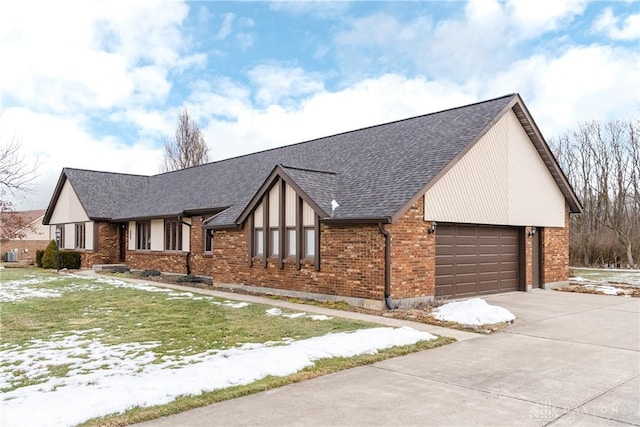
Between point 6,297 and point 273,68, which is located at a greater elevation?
point 273,68

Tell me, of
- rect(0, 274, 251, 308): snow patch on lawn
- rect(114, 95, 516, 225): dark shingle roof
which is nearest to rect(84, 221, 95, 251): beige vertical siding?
rect(114, 95, 516, 225): dark shingle roof

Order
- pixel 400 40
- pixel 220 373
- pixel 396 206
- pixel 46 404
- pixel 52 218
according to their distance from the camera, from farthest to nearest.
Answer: pixel 52 218
pixel 400 40
pixel 396 206
pixel 220 373
pixel 46 404

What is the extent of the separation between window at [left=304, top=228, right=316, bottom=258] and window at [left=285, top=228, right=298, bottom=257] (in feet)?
1.94

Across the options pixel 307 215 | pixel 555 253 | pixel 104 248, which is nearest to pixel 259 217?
pixel 307 215

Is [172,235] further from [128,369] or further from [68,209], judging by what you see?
[128,369]

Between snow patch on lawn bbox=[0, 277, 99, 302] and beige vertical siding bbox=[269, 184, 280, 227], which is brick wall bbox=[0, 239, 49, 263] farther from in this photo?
beige vertical siding bbox=[269, 184, 280, 227]

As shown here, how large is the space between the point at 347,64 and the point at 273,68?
2712mm

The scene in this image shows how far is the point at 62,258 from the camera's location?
27.0 m

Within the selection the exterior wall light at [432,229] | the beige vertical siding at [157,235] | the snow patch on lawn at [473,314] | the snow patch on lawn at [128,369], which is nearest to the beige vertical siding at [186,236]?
the beige vertical siding at [157,235]

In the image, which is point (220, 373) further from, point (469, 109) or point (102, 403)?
point (469, 109)

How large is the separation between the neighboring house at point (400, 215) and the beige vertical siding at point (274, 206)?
31mm

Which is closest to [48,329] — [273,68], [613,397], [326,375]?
[326,375]

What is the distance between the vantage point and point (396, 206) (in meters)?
12.4

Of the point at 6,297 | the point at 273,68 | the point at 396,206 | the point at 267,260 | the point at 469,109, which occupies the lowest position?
the point at 6,297
